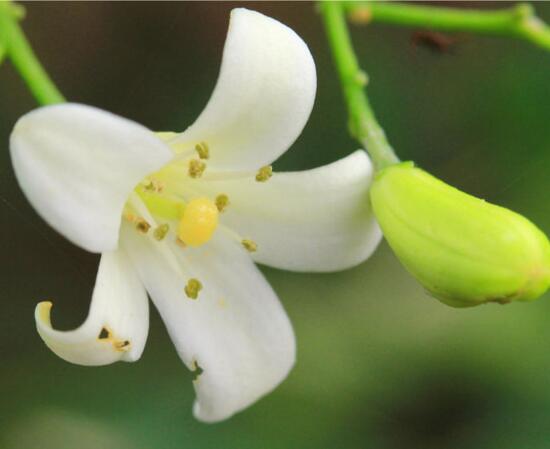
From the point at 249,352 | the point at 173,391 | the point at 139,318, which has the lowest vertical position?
the point at 173,391

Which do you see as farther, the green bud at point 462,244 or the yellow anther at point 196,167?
the yellow anther at point 196,167

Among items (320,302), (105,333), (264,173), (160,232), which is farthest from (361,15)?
(320,302)

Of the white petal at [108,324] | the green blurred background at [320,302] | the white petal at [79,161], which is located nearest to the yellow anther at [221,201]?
→ the white petal at [108,324]

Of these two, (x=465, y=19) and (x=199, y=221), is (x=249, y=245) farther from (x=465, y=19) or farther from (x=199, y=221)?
(x=465, y=19)

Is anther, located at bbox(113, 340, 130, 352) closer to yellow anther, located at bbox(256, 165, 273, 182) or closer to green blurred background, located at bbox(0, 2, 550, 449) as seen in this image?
yellow anther, located at bbox(256, 165, 273, 182)

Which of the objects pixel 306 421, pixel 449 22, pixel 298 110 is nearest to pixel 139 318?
pixel 298 110

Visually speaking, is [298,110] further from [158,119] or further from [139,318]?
[158,119]

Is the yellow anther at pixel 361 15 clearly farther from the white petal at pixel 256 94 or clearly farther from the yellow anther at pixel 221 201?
the yellow anther at pixel 221 201
